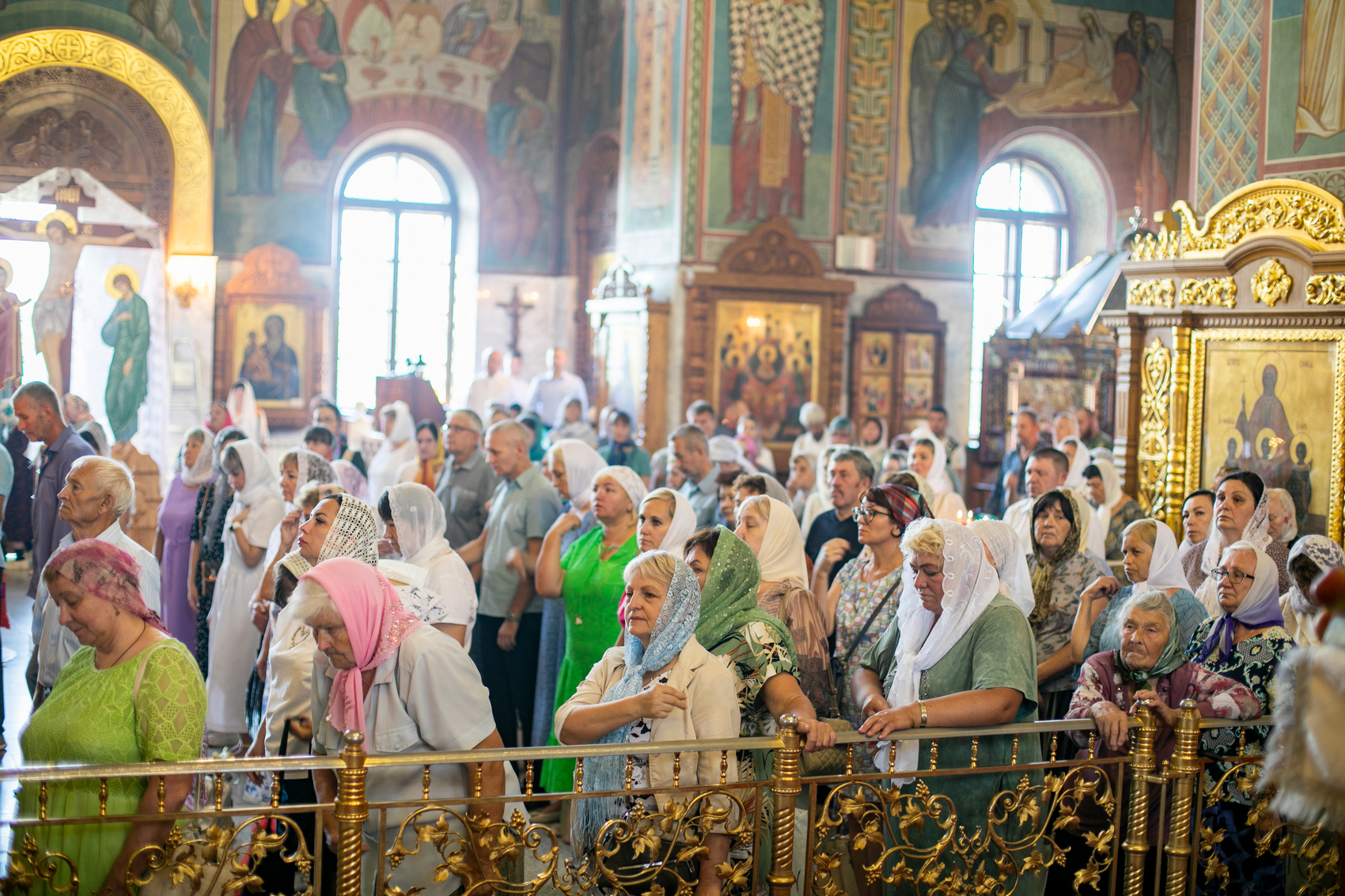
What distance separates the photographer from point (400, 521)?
4809 mm

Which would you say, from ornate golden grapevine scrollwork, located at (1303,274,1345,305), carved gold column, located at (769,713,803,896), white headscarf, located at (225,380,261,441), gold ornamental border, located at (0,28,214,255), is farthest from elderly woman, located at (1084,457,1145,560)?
gold ornamental border, located at (0,28,214,255)

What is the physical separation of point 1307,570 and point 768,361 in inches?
380

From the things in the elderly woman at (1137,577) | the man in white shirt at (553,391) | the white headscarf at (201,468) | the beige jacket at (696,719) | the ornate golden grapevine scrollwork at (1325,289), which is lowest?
the beige jacket at (696,719)

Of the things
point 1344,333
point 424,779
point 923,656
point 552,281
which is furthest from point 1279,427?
point 552,281

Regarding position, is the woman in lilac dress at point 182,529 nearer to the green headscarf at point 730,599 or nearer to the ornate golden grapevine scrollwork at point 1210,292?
the green headscarf at point 730,599

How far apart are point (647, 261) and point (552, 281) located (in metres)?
4.03

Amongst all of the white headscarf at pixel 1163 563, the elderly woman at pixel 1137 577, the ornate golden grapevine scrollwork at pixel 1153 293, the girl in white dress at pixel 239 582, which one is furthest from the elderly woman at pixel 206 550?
the ornate golden grapevine scrollwork at pixel 1153 293

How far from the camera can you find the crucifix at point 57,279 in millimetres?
12070

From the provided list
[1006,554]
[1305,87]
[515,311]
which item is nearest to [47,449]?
[1006,554]

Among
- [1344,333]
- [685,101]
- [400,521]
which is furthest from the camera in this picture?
[685,101]

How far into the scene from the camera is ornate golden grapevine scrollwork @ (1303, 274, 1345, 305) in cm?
623

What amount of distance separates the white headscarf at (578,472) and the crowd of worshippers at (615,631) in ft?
0.05

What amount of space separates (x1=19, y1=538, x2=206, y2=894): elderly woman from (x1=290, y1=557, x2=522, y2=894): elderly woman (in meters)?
0.37

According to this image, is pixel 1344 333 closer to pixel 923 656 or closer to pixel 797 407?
pixel 923 656
